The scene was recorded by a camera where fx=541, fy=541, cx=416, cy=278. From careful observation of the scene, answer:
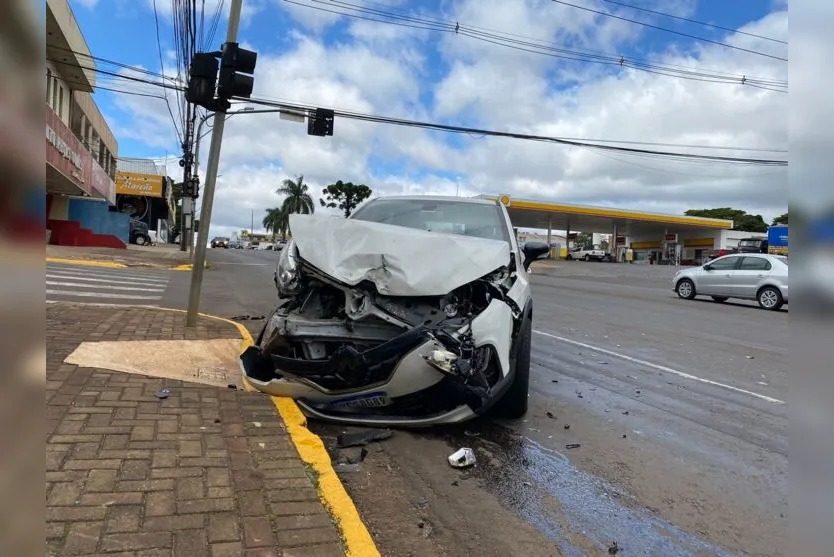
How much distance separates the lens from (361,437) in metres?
3.88

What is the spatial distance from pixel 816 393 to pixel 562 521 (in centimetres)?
236

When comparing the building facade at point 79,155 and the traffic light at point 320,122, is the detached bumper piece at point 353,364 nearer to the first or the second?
the traffic light at point 320,122

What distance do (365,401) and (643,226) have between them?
63546 millimetres

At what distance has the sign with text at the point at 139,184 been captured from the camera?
47.4 m

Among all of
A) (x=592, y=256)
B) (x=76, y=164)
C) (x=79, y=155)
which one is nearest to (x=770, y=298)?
(x=76, y=164)

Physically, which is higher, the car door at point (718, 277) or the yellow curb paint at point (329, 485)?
the car door at point (718, 277)

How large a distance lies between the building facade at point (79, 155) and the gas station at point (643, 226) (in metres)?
27.6

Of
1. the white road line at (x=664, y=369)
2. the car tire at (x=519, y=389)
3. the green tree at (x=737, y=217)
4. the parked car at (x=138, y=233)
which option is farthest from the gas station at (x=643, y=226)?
the car tire at (x=519, y=389)

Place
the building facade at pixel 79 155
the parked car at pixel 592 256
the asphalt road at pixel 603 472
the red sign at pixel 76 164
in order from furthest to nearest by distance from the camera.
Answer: the parked car at pixel 592 256, the building facade at pixel 79 155, the red sign at pixel 76 164, the asphalt road at pixel 603 472

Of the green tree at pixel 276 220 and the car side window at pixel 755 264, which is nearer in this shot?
the car side window at pixel 755 264

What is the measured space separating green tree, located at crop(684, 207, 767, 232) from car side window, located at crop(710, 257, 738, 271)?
69704 millimetres

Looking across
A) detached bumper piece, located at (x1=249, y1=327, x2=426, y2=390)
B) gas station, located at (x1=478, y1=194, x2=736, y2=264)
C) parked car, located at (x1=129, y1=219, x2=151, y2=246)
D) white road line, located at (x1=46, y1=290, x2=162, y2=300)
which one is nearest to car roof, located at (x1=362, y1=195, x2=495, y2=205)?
detached bumper piece, located at (x1=249, y1=327, x2=426, y2=390)

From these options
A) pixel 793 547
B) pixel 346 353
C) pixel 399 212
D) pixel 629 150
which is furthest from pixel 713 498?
pixel 629 150

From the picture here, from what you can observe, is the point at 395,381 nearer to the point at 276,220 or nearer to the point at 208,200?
the point at 208,200
